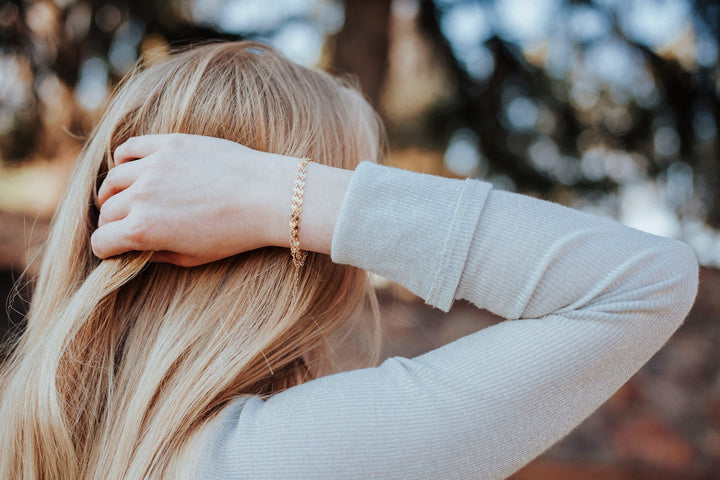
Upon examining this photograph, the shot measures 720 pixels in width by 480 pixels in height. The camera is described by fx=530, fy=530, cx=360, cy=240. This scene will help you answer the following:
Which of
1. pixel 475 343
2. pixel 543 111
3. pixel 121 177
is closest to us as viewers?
pixel 475 343

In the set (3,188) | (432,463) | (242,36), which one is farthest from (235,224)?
Answer: (3,188)

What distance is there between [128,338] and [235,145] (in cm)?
43

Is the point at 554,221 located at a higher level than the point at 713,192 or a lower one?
higher

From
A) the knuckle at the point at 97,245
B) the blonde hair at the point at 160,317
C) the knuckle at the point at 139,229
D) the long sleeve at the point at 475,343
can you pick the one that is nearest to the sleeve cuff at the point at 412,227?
the long sleeve at the point at 475,343

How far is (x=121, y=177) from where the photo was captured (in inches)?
36.5

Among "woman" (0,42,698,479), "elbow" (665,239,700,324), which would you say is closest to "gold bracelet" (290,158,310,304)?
"woman" (0,42,698,479)

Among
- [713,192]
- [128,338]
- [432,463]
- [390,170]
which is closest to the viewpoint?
[432,463]

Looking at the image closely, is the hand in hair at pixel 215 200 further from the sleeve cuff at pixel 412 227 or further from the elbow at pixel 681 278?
the elbow at pixel 681 278

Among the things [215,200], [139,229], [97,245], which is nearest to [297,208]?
[215,200]

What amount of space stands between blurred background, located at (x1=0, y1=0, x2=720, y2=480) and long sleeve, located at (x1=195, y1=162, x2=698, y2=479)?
2580 mm

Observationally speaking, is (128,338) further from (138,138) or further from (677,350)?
(677,350)

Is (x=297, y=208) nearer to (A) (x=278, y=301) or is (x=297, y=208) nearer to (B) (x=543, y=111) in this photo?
(A) (x=278, y=301)

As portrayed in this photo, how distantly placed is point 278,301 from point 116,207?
33 centimetres

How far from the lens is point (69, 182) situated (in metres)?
1.12
